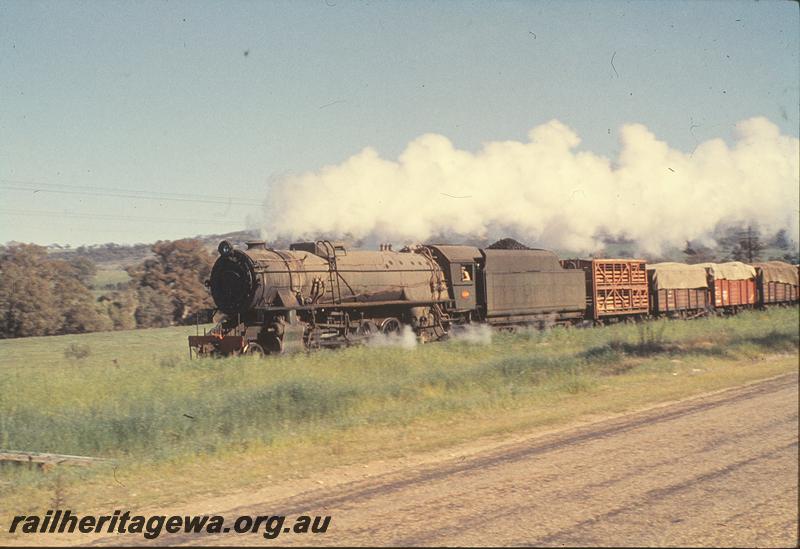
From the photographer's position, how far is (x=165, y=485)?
35.1ft

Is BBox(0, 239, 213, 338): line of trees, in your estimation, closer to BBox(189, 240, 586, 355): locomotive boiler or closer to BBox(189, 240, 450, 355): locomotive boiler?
BBox(189, 240, 586, 355): locomotive boiler

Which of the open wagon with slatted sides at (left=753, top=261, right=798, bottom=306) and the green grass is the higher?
the green grass

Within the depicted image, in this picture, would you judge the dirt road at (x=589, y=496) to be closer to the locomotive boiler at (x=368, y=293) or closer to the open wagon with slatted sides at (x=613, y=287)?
the locomotive boiler at (x=368, y=293)

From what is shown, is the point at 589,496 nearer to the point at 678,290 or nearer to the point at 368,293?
the point at 368,293

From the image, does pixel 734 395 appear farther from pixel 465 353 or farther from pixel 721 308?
pixel 721 308

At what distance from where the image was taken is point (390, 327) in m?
29.0

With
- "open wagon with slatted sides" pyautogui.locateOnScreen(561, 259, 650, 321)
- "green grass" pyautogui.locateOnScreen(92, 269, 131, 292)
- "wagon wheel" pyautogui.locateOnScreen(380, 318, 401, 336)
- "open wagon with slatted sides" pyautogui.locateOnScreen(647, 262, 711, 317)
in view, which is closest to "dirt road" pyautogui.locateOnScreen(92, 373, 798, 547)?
"wagon wheel" pyautogui.locateOnScreen(380, 318, 401, 336)

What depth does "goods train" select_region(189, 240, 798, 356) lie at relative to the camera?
82.7 ft

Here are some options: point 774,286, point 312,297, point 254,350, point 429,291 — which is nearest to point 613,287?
Answer: point 774,286

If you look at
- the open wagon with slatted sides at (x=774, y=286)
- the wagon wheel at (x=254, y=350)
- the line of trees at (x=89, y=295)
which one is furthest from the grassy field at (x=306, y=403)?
the line of trees at (x=89, y=295)

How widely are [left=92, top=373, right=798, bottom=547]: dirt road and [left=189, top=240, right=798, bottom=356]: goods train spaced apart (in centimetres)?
→ 1297

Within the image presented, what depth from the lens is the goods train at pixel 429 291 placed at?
25.2 m

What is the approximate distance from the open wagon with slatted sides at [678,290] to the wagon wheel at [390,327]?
53.9ft

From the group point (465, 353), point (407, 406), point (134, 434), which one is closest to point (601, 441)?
point (407, 406)
